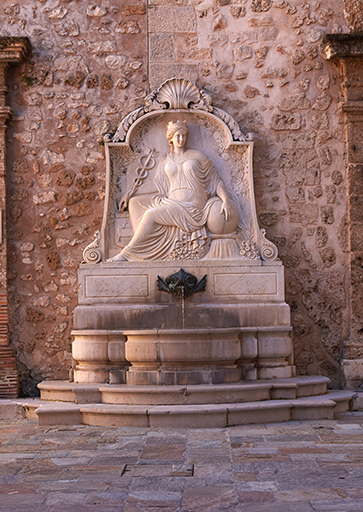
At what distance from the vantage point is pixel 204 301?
5785mm

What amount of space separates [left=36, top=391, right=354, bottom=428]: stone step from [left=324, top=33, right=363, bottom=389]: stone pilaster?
110 cm

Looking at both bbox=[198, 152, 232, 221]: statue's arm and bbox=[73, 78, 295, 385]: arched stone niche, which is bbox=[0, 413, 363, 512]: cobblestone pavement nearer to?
bbox=[73, 78, 295, 385]: arched stone niche

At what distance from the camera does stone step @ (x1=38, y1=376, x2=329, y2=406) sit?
4980mm

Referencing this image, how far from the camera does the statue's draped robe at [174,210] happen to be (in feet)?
19.2

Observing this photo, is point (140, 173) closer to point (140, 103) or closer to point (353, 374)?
point (140, 103)

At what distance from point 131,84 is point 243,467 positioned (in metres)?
4.12

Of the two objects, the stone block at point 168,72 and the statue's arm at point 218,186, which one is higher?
the stone block at point 168,72

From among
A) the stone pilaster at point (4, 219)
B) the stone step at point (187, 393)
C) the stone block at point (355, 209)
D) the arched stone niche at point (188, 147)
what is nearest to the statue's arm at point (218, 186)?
the arched stone niche at point (188, 147)

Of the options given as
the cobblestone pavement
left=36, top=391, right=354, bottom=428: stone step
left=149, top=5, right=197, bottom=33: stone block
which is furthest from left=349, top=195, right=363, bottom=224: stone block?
left=149, top=5, right=197, bottom=33: stone block

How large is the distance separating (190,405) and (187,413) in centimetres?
18

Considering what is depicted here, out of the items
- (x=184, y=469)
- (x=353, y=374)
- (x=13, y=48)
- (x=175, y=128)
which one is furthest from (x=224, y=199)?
(x=184, y=469)

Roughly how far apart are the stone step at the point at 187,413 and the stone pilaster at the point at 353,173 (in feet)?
3.62

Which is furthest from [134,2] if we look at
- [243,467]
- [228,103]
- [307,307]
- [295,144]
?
[243,467]

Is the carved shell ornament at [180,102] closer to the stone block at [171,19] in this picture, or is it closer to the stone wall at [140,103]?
the stone wall at [140,103]
